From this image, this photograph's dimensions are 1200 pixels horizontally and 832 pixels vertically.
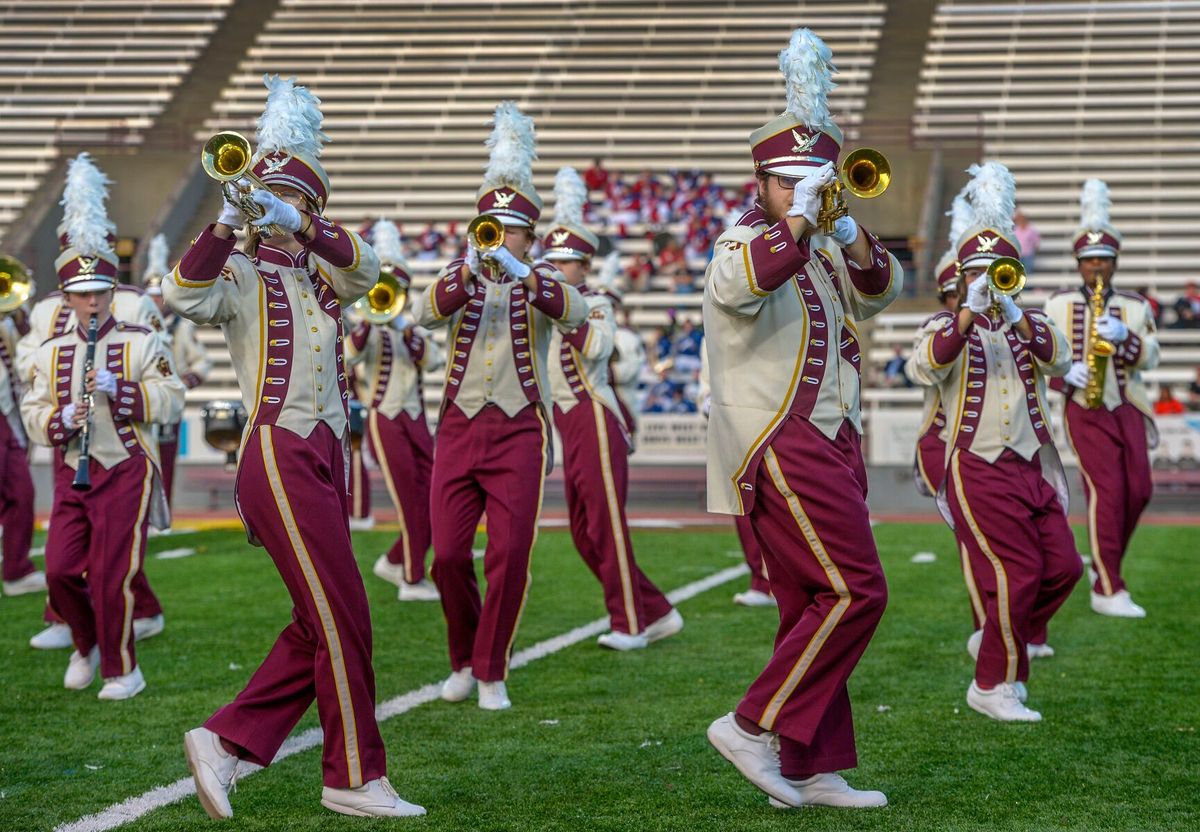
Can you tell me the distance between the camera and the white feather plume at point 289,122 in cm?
425

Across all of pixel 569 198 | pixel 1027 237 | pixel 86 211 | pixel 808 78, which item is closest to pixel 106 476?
pixel 86 211

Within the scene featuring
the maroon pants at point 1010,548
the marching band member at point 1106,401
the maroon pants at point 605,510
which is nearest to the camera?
the maroon pants at point 1010,548

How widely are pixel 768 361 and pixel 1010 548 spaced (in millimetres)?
1827

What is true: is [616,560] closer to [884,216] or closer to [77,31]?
[884,216]

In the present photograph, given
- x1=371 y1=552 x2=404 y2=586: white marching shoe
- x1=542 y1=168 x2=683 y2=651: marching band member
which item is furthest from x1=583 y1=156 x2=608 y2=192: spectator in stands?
x1=542 y1=168 x2=683 y2=651: marching band member

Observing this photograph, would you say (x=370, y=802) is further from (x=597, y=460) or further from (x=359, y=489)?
(x=359, y=489)

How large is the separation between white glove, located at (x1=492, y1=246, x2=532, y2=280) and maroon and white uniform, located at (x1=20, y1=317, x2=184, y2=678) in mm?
1548

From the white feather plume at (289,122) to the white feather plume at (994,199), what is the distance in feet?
8.60

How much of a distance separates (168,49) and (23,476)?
2112cm

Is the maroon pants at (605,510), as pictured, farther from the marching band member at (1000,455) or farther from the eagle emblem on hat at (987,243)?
the eagle emblem on hat at (987,243)

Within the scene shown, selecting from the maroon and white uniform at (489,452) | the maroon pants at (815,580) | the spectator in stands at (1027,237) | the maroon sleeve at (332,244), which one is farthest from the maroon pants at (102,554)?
the spectator in stands at (1027,237)

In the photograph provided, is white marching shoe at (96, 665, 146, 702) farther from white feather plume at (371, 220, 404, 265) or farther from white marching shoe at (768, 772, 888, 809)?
white feather plume at (371, 220, 404, 265)

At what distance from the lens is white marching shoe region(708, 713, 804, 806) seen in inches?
160

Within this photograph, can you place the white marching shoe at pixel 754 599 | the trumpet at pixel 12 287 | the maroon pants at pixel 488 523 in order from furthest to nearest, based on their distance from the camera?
the white marching shoe at pixel 754 599 → the trumpet at pixel 12 287 → the maroon pants at pixel 488 523
